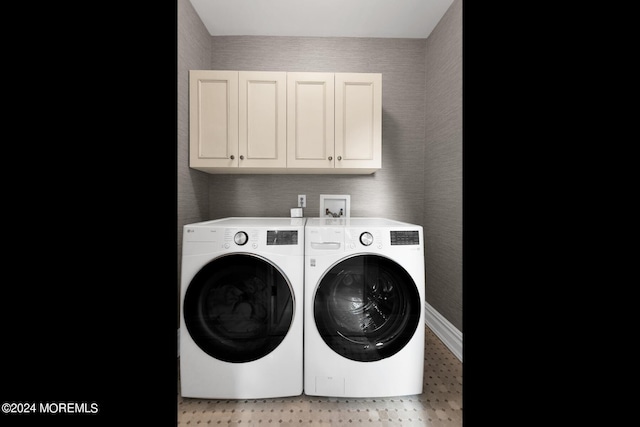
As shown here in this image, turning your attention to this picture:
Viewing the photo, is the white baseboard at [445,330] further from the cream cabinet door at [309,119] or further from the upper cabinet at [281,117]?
the cream cabinet door at [309,119]

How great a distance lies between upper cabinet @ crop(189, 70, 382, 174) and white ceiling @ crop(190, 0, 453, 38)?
461 mm

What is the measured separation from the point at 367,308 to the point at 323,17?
1883 mm

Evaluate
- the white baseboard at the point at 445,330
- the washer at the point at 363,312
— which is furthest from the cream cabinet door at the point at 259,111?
the white baseboard at the point at 445,330

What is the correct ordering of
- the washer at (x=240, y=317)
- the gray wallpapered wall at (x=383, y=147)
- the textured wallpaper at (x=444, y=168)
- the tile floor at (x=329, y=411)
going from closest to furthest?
the tile floor at (x=329, y=411)
the washer at (x=240, y=317)
the textured wallpaper at (x=444, y=168)
the gray wallpapered wall at (x=383, y=147)

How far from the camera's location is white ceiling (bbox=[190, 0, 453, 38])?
1945 millimetres

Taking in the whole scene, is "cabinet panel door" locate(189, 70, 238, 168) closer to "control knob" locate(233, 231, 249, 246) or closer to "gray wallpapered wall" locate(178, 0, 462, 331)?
"gray wallpapered wall" locate(178, 0, 462, 331)

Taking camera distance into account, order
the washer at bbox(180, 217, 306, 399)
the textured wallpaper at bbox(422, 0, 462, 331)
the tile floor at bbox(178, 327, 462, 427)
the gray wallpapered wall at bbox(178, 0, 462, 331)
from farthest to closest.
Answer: the gray wallpapered wall at bbox(178, 0, 462, 331)
the textured wallpaper at bbox(422, 0, 462, 331)
the washer at bbox(180, 217, 306, 399)
the tile floor at bbox(178, 327, 462, 427)

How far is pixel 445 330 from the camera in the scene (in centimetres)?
202

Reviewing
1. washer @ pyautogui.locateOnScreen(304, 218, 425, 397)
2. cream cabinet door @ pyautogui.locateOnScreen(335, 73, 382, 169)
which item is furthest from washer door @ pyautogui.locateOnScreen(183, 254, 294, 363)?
cream cabinet door @ pyautogui.locateOnScreen(335, 73, 382, 169)

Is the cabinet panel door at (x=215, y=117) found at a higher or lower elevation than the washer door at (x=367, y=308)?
higher

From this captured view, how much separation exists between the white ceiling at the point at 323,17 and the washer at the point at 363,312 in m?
1.48

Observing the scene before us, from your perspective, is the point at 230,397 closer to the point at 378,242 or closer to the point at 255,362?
the point at 255,362

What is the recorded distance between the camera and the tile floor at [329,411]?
135 centimetres


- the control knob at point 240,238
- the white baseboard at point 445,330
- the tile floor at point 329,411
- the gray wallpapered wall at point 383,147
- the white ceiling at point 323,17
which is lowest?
the tile floor at point 329,411
